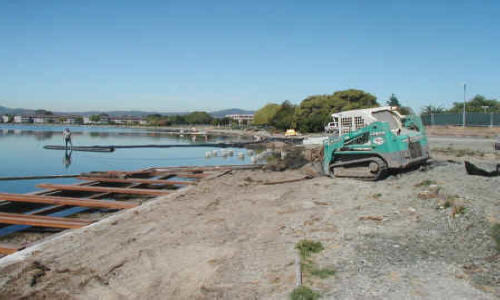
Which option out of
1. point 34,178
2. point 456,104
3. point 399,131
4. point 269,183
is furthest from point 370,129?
point 456,104

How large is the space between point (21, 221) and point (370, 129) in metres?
10.8

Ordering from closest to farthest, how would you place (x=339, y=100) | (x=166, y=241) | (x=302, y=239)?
(x=302, y=239) → (x=166, y=241) → (x=339, y=100)

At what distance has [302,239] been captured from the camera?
6.93 meters

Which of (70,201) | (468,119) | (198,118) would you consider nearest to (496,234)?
(70,201)

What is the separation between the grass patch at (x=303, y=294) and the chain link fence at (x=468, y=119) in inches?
1760

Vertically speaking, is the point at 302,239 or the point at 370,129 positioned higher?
the point at 370,129

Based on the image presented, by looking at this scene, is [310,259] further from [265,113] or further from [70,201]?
[265,113]

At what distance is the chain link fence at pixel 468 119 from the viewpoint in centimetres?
4075

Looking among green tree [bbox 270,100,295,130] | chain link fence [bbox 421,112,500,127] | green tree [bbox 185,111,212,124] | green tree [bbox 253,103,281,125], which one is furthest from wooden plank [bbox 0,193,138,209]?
green tree [bbox 185,111,212,124]

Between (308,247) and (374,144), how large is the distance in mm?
6964

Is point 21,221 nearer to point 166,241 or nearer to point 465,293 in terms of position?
point 166,241

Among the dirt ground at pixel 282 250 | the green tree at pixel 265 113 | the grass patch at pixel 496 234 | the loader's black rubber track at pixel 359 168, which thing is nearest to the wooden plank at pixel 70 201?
the dirt ground at pixel 282 250

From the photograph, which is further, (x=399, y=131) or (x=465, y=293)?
(x=399, y=131)

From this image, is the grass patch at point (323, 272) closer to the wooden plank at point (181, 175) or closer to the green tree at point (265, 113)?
the wooden plank at point (181, 175)
